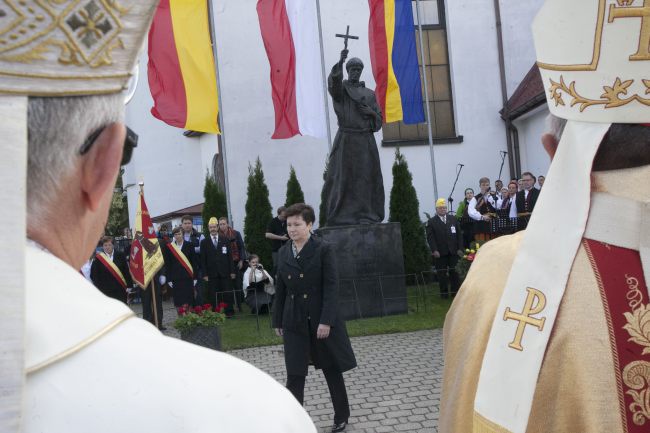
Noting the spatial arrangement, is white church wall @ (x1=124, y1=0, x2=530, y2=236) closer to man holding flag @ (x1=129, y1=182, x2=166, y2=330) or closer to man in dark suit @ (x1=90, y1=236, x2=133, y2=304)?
man in dark suit @ (x1=90, y1=236, x2=133, y2=304)

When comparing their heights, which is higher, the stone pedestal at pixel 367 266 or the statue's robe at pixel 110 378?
the statue's robe at pixel 110 378

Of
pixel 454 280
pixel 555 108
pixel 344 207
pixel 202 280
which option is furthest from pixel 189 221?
pixel 555 108

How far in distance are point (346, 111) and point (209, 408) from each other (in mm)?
10518

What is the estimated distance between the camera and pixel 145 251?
437 inches

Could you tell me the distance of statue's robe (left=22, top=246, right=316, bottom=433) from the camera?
0.88 m

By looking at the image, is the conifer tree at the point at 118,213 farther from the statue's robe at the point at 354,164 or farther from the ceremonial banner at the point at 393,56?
the statue's robe at the point at 354,164

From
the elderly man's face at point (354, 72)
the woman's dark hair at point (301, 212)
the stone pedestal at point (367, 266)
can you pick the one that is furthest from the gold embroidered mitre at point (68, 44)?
the elderly man's face at point (354, 72)

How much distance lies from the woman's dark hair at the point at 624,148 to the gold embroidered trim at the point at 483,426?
751 mm

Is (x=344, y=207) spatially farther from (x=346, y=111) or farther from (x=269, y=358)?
(x=269, y=358)

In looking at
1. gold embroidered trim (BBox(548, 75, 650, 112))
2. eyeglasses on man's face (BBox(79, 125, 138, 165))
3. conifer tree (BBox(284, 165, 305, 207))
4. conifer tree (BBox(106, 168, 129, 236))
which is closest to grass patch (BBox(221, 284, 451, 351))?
conifer tree (BBox(284, 165, 305, 207))

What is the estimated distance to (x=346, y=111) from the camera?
1122 cm

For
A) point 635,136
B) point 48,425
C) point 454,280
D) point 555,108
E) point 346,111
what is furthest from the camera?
point 454,280

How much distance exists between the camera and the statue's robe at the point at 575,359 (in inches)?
64.7

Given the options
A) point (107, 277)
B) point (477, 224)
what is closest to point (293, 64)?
point (477, 224)
